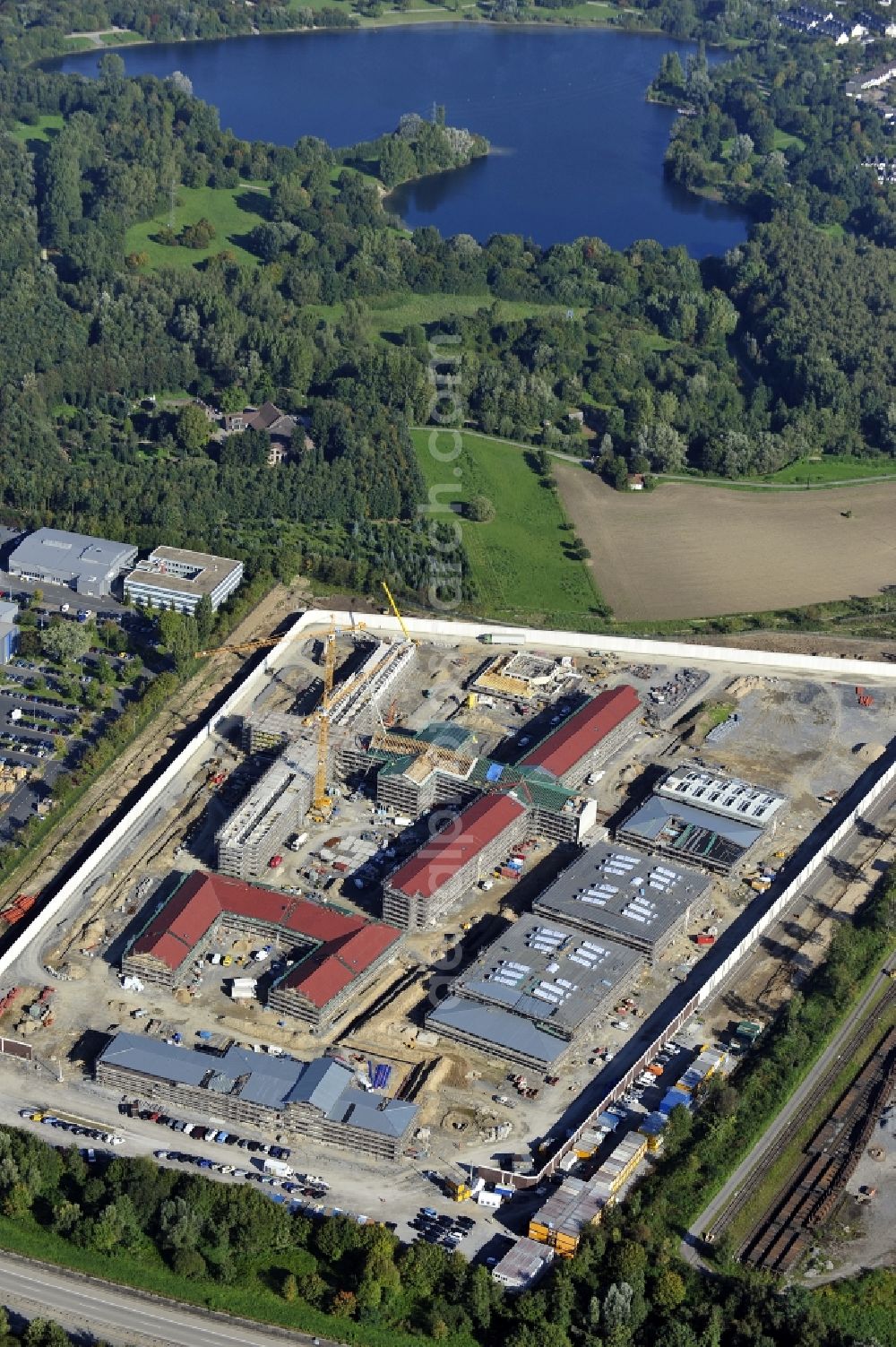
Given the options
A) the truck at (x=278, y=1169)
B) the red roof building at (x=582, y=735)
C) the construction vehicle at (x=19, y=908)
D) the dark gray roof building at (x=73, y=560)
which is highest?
the red roof building at (x=582, y=735)

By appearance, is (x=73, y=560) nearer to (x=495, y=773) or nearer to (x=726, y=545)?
(x=495, y=773)

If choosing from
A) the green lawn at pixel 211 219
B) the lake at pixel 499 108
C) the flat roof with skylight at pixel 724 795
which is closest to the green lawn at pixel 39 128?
the green lawn at pixel 211 219

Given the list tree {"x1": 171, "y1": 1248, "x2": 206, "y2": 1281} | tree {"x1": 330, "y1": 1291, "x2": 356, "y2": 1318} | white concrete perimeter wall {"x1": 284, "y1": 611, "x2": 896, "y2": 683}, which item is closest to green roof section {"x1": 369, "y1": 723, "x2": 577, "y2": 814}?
white concrete perimeter wall {"x1": 284, "y1": 611, "x2": 896, "y2": 683}

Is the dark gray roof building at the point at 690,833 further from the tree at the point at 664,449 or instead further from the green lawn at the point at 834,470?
the green lawn at the point at 834,470

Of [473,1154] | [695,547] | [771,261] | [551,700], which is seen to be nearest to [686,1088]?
[473,1154]

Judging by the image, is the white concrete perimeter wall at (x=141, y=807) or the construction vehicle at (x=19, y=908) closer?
the white concrete perimeter wall at (x=141, y=807)

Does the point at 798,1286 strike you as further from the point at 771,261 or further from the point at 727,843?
the point at 771,261

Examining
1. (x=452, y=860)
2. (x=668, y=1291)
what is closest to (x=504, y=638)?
(x=452, y=860)
